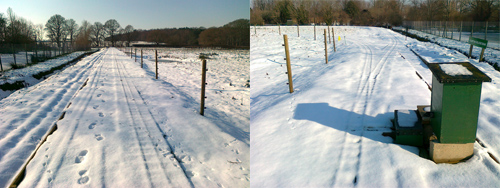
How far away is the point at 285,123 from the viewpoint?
6.27 metres

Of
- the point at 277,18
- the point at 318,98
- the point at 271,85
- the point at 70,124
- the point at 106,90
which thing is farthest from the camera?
the point at 277,18

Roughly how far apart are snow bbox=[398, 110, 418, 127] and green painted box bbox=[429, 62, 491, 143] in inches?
20.5

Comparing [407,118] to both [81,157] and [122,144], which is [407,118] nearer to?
[122,144]

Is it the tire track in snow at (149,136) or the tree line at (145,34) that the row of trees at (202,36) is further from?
the tire track in snow at (149,136)

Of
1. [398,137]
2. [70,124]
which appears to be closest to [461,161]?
[398,137]

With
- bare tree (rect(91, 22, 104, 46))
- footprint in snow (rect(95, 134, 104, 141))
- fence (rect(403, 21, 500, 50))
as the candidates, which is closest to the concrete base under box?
footprint in snow (rect(95, 134, 104, 141))

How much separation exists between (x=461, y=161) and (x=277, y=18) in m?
52.5

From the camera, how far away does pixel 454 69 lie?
4.24 m

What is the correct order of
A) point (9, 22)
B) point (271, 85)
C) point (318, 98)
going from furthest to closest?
point (9, 22) < point (271, 85) < point (318, 98)

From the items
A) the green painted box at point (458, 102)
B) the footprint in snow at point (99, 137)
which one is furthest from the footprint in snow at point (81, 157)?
the green painted box at point (458, 102)

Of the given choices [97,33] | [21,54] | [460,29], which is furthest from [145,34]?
[460,29]

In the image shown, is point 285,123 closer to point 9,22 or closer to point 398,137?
point 398,137

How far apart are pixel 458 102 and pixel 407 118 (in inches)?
39.6

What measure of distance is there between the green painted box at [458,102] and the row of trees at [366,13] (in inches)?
1357
